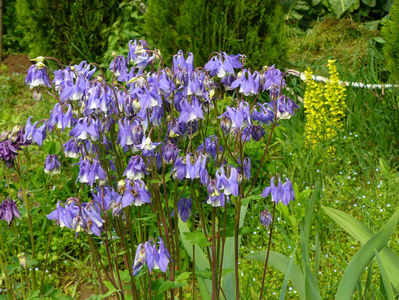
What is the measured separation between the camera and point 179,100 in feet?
5.79

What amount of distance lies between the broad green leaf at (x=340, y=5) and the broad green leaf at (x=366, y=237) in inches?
219

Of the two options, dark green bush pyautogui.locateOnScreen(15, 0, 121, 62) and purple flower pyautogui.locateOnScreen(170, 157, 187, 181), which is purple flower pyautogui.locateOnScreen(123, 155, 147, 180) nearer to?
purple flower pyautogui.locateOnScreen(170, 157, 187, 181)

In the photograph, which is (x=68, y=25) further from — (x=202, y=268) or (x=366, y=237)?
(x=366, y=237)

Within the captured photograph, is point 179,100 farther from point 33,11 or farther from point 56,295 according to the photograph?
point 33,11

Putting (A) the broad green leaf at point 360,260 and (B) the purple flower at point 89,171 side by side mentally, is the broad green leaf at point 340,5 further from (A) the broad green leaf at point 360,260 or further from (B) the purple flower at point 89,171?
(B) the purple flower at point 89,171

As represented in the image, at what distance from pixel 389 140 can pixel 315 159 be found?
2.52 ft

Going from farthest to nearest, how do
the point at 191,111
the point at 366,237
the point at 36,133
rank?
the point at 366,237, the point at 36,133, the point at 191,111

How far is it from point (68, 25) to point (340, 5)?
3828 millimetres

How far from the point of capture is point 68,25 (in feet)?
20.3

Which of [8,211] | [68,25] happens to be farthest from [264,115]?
[68,25]

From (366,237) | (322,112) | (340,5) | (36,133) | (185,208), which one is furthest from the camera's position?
(340,5)

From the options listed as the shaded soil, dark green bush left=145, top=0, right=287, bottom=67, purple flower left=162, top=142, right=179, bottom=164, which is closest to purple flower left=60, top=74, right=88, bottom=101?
purple flower left=162, top=142, right=179, bottom=164

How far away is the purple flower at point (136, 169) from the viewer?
65.0 inches

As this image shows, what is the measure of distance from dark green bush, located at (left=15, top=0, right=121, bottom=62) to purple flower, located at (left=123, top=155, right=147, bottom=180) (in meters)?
4.63
